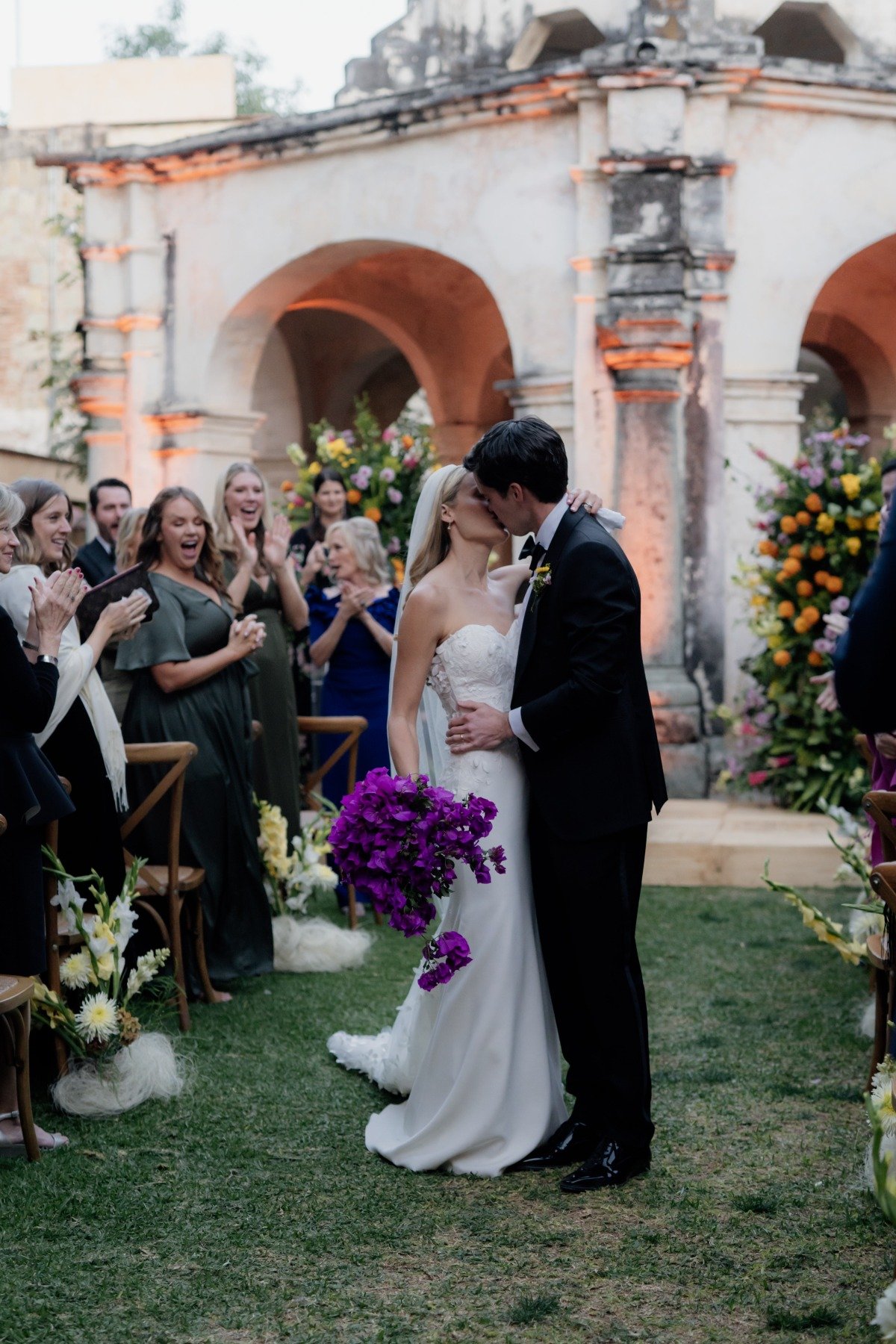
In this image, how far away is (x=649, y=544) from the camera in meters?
9.86

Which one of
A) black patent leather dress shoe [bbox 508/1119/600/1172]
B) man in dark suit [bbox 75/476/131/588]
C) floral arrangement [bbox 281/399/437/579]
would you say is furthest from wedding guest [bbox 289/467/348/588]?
black patent leather dress shoe [bbox 508/1119/600/1172]

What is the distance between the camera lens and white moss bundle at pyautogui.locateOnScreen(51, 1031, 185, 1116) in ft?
15.5

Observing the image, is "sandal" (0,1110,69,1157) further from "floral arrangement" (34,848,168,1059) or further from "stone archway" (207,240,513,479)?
"stone archway" (207,240,513,479)

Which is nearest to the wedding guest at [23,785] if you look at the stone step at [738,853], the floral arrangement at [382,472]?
the stone step at [738,853]

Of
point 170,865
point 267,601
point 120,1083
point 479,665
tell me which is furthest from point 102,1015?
point 267,601

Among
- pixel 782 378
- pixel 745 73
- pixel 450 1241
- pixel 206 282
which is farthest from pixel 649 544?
pixel 450 1241

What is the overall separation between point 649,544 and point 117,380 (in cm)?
460

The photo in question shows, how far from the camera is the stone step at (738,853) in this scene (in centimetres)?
816

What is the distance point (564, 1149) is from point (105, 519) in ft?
15.3

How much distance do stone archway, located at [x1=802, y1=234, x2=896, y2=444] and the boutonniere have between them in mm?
9679

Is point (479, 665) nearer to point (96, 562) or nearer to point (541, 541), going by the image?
point (541, 541)

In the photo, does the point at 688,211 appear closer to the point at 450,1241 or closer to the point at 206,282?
the point at 206,282

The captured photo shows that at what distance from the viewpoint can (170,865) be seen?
18.1ft

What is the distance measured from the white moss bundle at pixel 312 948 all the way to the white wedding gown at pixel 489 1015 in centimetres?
220
